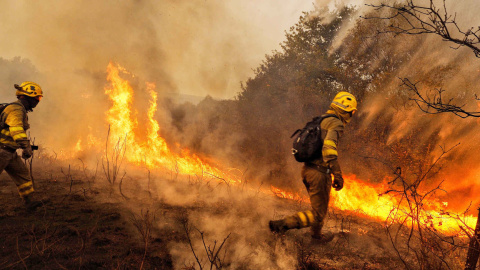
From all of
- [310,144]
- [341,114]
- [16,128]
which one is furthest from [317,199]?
[16,128]

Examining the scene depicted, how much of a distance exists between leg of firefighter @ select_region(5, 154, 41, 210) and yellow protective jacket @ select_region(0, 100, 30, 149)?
0.31m

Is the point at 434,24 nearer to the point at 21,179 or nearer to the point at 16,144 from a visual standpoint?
the point at 16,144

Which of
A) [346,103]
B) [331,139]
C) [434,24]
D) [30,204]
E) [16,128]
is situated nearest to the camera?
[434,24]

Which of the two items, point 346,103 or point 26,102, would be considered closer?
point 346,103

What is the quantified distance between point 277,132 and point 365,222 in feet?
28.6

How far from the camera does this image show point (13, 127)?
4656 mm

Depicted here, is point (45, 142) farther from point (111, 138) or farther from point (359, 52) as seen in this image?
point (359, 52)

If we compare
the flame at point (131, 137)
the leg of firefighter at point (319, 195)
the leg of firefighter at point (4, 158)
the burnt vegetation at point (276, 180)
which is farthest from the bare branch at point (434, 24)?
the flame at point (131, 137)

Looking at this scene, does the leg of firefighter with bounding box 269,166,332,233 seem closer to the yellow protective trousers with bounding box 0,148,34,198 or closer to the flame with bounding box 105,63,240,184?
the yellow protective trousers with bounding box 0,148,34,198

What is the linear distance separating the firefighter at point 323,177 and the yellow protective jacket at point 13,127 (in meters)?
4.28

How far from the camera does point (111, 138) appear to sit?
10922 mm

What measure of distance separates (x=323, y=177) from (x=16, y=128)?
4.96 metres

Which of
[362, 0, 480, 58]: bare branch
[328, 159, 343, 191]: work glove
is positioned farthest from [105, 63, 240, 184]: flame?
[362, 0, 480, 58]: bare branch

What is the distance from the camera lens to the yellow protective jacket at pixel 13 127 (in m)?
4.65
